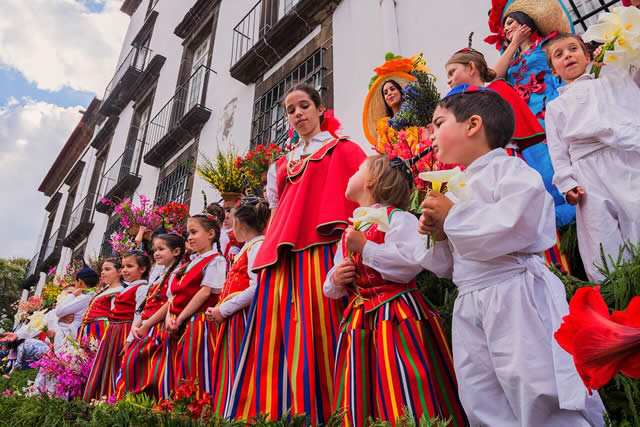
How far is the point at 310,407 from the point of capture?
2.04 metres

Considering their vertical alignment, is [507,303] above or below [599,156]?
below

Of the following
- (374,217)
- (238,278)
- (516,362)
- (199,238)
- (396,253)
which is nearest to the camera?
(516,362)

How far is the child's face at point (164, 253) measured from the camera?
4.06 metres

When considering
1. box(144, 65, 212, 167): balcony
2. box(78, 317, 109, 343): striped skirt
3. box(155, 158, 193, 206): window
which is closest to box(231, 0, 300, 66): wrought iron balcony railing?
box(144, 65, 212, 167): balcony

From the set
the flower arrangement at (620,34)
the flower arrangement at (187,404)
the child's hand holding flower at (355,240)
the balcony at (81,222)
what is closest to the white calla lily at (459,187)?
the child's hand holding flower at (355,240)

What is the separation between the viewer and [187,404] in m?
2.38

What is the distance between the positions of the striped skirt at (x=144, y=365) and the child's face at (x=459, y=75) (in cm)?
270

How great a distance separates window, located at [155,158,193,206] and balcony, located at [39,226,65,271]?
1106 cm

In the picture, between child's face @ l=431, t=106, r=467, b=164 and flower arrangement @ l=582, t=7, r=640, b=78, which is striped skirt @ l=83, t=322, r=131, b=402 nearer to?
child's face @ l=431, t=106, r=467, b=164

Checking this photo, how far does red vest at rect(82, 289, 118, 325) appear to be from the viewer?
4.79 metres

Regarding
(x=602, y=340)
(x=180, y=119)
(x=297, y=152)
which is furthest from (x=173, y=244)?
(x=180, y=119)

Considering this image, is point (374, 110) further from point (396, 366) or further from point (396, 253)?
point (396, 366)

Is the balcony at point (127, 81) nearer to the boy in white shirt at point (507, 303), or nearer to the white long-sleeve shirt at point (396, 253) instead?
the white long-sleeve shirt at point (396, 253)

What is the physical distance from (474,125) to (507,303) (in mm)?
687
